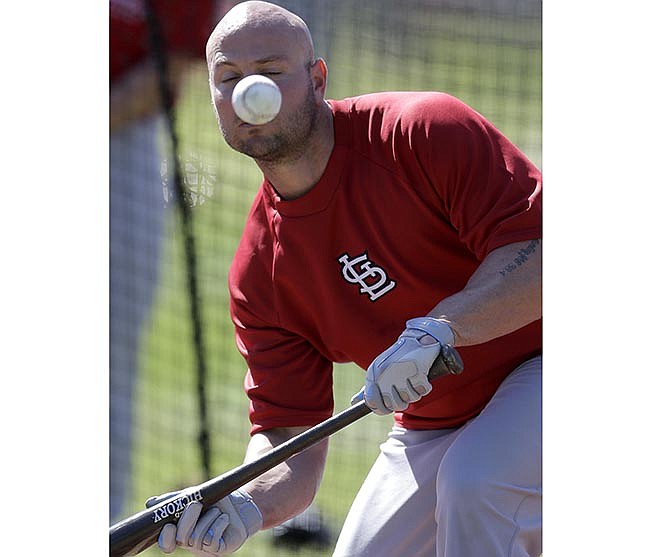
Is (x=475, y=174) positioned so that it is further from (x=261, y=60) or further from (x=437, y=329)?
(x=261, y=60)

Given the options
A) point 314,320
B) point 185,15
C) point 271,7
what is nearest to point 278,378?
point 314,320

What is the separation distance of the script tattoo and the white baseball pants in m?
0.33

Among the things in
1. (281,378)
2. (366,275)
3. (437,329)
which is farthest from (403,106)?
(281,378)

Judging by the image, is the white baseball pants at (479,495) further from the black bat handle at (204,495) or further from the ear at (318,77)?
the ear at (318,77)

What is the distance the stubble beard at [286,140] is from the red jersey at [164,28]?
0.58 metres

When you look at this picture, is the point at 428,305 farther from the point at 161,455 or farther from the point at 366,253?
the point at 161,455

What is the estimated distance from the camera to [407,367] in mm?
1546

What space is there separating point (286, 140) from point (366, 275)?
243 millimetres

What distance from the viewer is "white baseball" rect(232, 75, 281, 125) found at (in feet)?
5.49

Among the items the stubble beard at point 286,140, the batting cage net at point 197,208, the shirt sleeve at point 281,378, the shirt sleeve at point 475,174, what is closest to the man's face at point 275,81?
the stubble beard at point 286,140

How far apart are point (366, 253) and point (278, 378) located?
27 cm

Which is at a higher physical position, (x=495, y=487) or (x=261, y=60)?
(x=261, y=60)

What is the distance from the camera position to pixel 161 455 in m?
2.44

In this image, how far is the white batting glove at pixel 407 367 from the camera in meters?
1.55
